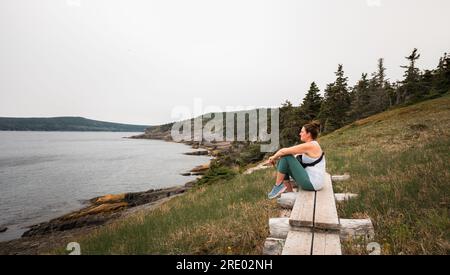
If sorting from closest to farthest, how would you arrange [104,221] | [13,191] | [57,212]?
1. [104,221]
2. [57,212]
3. [13,191]

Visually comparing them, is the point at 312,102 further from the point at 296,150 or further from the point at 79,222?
the point at 296,150

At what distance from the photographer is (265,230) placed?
4.55 meters

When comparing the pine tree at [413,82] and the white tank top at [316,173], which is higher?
the pine tree at [413,82]

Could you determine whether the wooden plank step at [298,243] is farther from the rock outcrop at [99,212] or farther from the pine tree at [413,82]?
the pine tree at [413,82]

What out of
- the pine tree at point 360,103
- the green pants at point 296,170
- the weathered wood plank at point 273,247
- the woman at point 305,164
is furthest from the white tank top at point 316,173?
the pine tree at point 360,103

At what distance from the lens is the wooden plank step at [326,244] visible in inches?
123

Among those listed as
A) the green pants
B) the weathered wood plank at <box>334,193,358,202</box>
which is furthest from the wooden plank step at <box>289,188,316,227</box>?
the weathered wood plank at <box>334,193,358,202</box>

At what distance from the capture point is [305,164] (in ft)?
19.2

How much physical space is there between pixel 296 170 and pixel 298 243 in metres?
2.45

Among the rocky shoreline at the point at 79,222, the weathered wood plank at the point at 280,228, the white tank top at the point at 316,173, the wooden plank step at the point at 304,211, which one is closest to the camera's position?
the wooden plank step at the point at 304,211

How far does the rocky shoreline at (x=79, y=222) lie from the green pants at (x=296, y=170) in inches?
492
